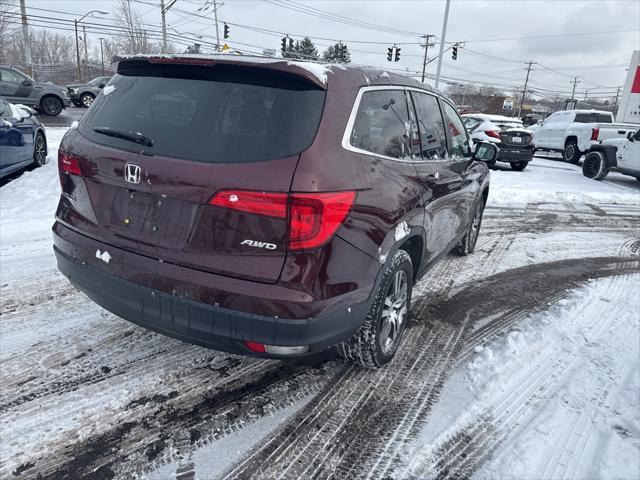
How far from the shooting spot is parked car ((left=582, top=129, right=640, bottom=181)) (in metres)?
11.8

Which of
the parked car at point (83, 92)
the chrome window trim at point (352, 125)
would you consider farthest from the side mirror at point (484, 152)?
the parked car at point (83, 92)

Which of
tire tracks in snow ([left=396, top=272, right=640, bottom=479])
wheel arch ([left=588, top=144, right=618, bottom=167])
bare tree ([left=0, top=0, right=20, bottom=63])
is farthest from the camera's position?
bare tree ([left=0, top=0, right=20, bottom=63])

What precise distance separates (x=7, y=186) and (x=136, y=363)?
222 inches

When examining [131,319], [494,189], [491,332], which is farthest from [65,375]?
A: [494,189]

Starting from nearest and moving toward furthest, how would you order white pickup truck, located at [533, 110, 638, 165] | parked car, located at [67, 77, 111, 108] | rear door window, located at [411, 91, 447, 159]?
rear door window, located at [411, 91, 447, 159]
white pickup truck, located at [533, 110, 638, 165]
parked car, located at [67, 77, 111, 108]

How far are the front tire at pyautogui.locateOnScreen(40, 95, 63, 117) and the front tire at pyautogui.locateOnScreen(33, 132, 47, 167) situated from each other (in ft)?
37.7

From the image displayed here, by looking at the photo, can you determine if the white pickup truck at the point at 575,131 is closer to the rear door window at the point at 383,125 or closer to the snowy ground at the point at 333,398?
the snowy ground at the point at 333,398

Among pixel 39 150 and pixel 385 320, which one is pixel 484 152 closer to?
pixel 385 320

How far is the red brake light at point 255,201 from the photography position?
6.50 feet

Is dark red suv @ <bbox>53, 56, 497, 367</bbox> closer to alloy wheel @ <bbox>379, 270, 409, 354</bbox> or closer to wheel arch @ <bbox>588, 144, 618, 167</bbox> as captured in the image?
alloy wheel @ <bbox>379, 270, 409, 354</bbox>

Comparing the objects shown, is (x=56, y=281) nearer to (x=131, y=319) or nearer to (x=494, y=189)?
(x=131, y=319)

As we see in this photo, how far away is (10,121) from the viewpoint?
22.8 ft

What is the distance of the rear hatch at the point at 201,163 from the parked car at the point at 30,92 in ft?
55.1

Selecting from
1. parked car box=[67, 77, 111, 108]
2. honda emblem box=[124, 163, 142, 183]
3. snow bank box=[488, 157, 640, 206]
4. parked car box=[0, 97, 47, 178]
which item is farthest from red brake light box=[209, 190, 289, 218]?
parked car box=[67, 77, 111, 108]
